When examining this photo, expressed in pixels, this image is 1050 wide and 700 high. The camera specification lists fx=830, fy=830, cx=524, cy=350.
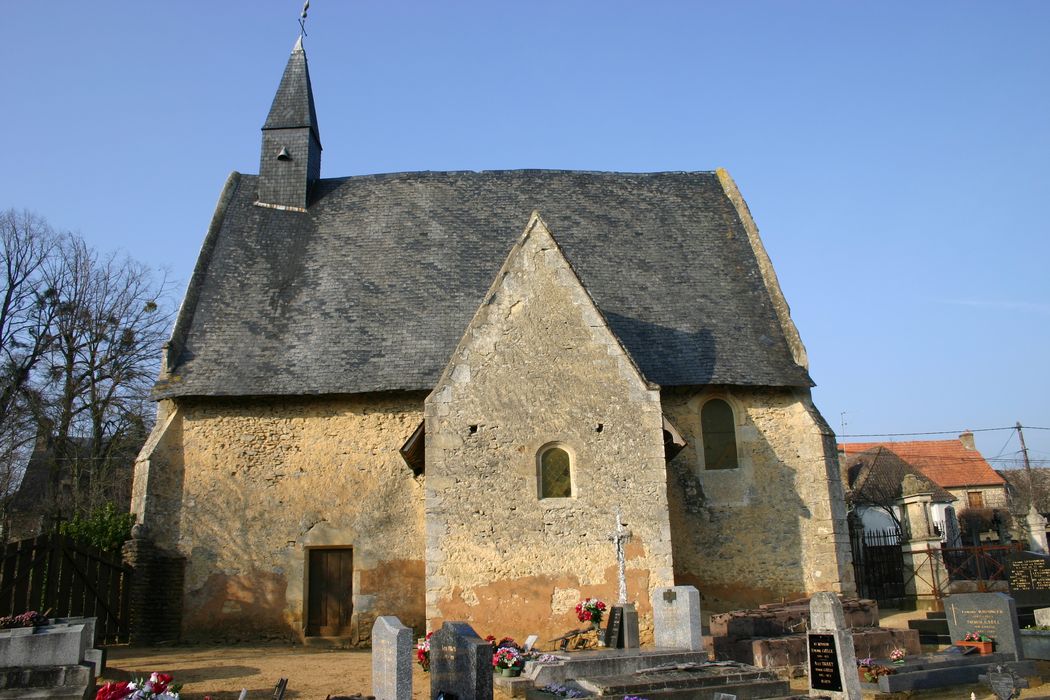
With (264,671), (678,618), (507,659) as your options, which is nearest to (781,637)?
(678,618)

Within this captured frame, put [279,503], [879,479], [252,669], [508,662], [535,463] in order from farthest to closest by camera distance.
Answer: [879,479], [279,503], [535,463], [252,669], [508,662]

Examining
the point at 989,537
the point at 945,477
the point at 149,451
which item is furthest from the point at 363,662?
the point at 945,477

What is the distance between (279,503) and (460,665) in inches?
312

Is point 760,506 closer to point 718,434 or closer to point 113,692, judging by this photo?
point 718,434

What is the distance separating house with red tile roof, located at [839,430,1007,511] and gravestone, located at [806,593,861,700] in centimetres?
3127

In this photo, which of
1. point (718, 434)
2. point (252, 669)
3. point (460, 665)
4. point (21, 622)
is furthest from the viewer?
point (718, 434)

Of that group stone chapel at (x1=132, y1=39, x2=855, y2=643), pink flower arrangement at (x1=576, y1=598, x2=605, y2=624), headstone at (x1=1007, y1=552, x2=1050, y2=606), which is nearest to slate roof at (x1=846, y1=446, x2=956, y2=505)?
headstone at (x1=1007, y1=552, x2=1050, y2=606)

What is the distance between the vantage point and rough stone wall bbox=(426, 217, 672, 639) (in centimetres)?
1221

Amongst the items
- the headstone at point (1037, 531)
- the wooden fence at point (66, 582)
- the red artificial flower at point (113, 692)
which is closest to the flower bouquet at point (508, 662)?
the red artificial flower at point (113, 692)

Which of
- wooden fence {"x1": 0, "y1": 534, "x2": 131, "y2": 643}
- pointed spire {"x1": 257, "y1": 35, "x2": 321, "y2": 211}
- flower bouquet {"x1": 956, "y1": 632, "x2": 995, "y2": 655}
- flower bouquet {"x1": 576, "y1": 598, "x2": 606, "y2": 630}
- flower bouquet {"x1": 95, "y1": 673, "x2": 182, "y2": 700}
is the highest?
pointed spire {"x1": 257, "y1": 35, "x2": 321, "y2": 211}

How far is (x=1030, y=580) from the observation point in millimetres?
14680

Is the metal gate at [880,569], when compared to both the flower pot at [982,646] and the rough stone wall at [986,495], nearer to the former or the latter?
the flower pot at [982,646]

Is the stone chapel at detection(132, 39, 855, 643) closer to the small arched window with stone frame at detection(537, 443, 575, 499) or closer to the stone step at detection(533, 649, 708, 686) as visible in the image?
the small arched window with stone frame at detection(537, 443, 575, 499)

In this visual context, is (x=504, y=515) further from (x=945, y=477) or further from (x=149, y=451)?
(x=945, y=477)
